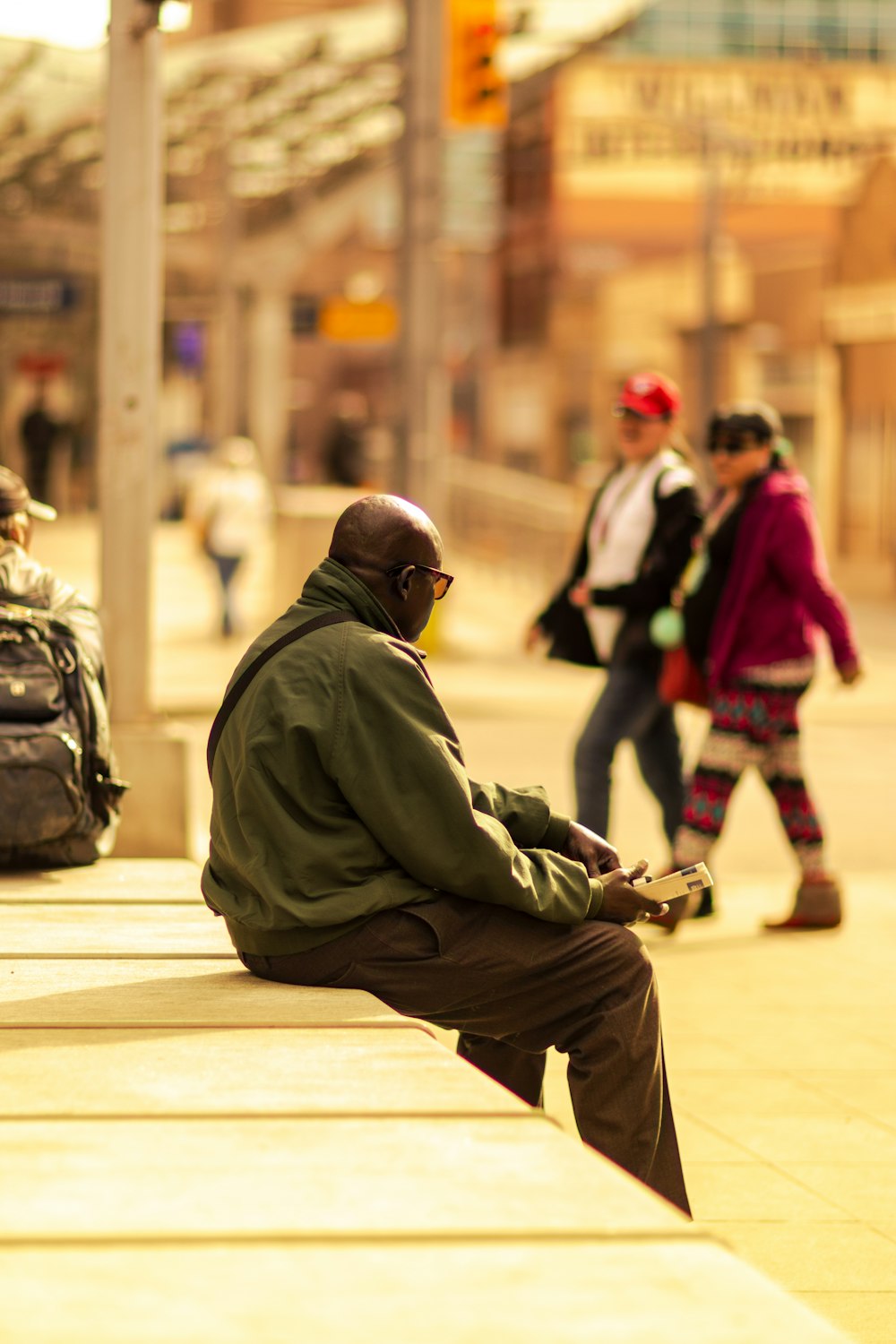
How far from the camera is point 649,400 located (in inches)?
314

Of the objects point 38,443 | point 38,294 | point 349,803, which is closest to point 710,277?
point 38,294

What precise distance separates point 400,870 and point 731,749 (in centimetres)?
363

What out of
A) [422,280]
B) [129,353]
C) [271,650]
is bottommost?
[271,650]

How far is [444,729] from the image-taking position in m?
4.13

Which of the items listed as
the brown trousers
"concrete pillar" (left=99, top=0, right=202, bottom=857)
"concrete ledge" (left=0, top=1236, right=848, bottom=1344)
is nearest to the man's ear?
the brown trousers

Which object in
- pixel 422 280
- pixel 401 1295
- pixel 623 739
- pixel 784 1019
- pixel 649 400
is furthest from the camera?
pixel 422 280

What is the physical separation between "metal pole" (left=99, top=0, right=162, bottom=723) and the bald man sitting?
3368 mm

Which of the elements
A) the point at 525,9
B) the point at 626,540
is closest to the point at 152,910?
the point at 626,540

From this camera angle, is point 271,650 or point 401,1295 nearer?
point 401,1295

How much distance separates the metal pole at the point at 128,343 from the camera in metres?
7.61

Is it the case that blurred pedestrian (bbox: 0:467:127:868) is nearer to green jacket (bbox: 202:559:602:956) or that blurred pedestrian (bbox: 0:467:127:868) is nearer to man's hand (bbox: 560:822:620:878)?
green jacket (bbox: 202:559:602:956)

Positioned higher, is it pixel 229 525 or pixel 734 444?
pixel 734 444

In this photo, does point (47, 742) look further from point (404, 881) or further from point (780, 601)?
point (780, 601)

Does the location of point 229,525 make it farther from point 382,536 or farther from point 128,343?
point 382,536
